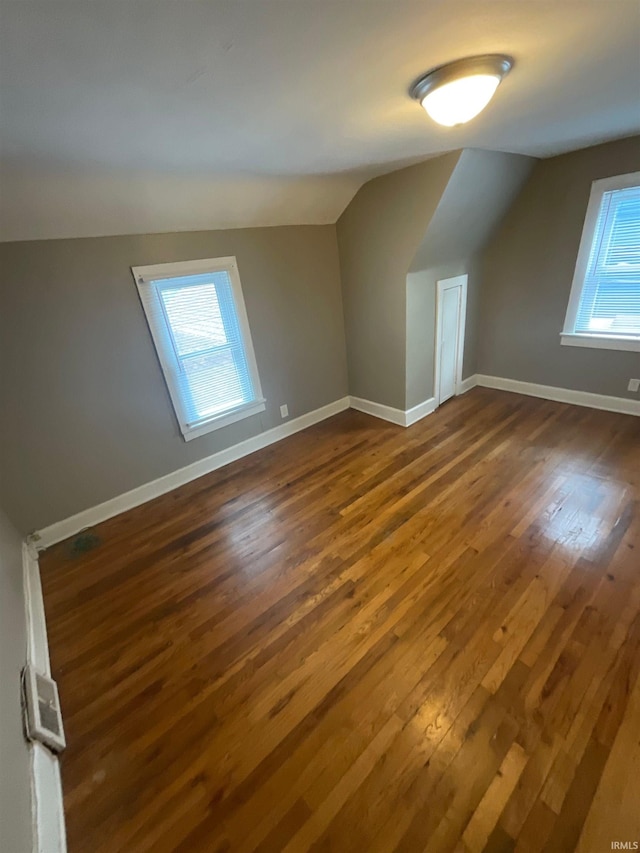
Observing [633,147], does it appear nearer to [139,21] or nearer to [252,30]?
[252,30]

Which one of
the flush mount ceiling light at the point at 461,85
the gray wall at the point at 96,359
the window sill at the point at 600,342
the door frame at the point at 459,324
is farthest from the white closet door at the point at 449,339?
the flush mount ceiling light at the point at 461,85

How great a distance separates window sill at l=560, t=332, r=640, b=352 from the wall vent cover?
14.8ft

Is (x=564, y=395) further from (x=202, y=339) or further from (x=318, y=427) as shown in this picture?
(x=202, y=339)

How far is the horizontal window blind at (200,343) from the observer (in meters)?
2.64

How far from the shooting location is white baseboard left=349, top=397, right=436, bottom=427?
3.60 meters

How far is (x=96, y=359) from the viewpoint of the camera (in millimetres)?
2459

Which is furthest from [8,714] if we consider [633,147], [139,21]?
[633,147]

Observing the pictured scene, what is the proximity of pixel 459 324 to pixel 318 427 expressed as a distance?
1.84 meters

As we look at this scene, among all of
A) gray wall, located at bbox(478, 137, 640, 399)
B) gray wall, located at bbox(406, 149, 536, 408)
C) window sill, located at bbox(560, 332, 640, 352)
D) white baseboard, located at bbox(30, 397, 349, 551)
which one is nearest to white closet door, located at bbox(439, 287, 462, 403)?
gray wall, located at bbox(406, 149, 536, 408)

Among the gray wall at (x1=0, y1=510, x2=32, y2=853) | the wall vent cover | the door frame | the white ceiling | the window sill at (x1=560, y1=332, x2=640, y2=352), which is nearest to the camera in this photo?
the white ceiling

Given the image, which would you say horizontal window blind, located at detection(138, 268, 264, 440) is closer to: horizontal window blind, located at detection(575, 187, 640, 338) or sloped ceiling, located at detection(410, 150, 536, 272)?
sloped ceiling, located at detection(410, 150, 536, 272)

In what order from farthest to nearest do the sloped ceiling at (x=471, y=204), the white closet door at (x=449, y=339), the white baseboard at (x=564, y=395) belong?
the white closet door at (x=449, y=339) < the white baseboard at (x=564, y=395) < the sloped ceiling at (x=471, y=204)

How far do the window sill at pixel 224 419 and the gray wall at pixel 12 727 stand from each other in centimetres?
136

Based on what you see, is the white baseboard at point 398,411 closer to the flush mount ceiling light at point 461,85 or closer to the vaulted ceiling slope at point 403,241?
the vaulted ceiling slope at point 403,241
